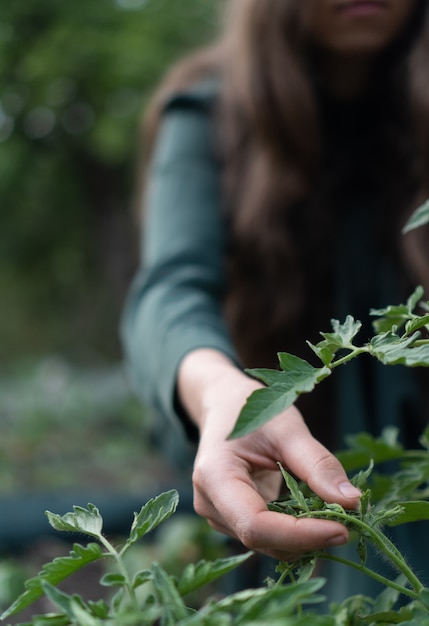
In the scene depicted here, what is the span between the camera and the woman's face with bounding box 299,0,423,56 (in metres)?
1.04

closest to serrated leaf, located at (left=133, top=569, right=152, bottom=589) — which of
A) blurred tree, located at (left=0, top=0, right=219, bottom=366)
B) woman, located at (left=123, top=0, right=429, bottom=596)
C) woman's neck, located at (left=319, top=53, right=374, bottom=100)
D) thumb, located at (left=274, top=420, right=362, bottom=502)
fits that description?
thumb, located at (left=274, top=420, right=362, bottom=502)

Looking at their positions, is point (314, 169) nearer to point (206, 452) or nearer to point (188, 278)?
point (188, 278)

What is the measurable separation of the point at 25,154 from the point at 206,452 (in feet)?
14.5

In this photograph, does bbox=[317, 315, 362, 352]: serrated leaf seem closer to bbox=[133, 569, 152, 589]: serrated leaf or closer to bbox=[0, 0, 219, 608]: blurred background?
bbox=[133, 569, 152, 589]: serrated leaf

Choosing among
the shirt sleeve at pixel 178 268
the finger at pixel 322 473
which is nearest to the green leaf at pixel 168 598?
the finger at pixel 322 473

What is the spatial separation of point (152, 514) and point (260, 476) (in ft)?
0.61

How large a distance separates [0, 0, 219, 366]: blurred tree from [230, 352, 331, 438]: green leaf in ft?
11.8

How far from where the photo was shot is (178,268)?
1.11m

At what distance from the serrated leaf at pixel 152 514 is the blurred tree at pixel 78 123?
11.8ft

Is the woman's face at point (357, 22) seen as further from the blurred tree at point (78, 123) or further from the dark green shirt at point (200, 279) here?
the blurred tree at point (78, 123)

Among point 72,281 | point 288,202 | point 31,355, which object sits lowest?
point 31,355

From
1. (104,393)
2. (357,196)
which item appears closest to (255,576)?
(357,196)

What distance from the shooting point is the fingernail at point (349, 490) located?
1.24ft

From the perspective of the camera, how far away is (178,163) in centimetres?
127
